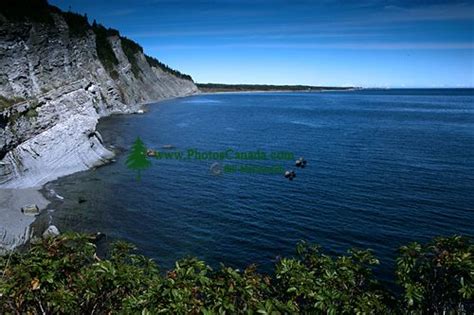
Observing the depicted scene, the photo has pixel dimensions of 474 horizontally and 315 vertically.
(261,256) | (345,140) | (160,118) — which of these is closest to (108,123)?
(160,118)

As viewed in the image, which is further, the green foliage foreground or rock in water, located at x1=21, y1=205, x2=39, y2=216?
rock in water, located at x1=21, y1=205, x2=39, y2=216

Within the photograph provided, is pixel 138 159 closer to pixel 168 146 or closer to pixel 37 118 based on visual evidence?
pixel 168 146

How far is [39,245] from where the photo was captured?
10250 millimetres

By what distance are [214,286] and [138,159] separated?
5256 centimetres

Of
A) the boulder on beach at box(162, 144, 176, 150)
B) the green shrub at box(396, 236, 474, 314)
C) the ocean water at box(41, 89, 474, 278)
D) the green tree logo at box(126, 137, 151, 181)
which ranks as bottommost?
the ocean water at box(41, 89, 474, 278)

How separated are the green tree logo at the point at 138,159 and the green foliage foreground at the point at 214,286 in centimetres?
3998

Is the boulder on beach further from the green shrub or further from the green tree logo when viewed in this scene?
the green shrub

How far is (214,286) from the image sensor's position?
31.0ft

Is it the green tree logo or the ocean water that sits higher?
the green tree logo

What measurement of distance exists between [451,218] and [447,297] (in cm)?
2808

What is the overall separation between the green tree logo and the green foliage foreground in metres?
40.0

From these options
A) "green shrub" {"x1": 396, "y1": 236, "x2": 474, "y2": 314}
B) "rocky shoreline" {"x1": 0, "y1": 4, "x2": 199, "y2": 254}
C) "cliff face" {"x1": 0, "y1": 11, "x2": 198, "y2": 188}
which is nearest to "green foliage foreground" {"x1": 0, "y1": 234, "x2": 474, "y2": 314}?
"green shrub" {"x1": 396, "y1": 236, "x2": 474, "y2": 314}

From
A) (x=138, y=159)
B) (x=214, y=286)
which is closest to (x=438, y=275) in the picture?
(x=214, y=286)

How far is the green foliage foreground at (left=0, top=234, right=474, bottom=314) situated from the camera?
8.53 metres
